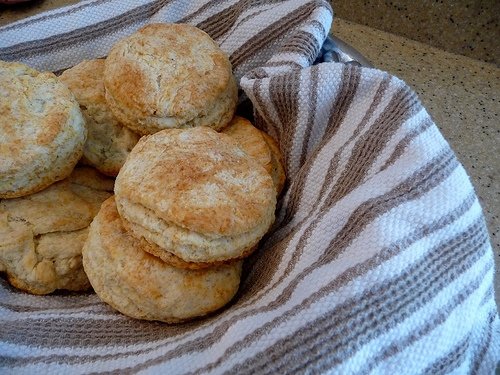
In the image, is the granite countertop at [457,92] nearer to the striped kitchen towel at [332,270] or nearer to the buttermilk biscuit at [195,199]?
the striped kitchen towel at [332,270]

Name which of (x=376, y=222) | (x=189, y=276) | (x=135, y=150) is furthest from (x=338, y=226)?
(x=135, y=150)

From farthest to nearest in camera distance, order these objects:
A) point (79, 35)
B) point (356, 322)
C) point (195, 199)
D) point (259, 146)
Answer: point (79, 35) → point (259, 146) → point (195, 199) → point (356, 322)

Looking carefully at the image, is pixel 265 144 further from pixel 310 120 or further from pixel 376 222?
pixel 376 222

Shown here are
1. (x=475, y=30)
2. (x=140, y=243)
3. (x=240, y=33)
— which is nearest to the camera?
(x=140, y=243)

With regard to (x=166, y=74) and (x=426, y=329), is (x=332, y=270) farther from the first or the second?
(x=166, y=74)

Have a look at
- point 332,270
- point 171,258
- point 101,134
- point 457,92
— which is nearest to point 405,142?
point 332,270

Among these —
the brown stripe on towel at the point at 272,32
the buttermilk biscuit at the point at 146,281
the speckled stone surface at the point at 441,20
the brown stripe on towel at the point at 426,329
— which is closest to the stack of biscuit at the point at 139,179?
the buttermilk biscuit at the point at 146,281

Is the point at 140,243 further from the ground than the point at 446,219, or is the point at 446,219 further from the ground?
the point at 446,219

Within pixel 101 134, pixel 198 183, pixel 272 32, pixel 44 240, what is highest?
pixel 272 32
